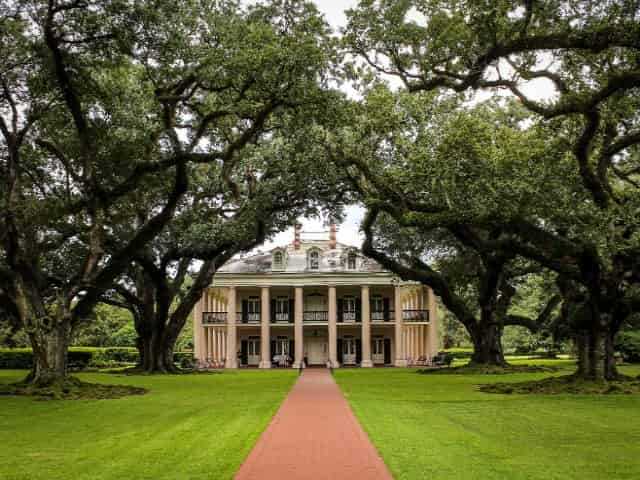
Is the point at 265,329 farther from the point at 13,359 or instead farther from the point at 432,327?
the point at 13,359

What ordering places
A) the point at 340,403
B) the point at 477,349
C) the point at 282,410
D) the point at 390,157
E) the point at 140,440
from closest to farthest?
the point at 140,440, the point at 282,410, the point at 340,403, the point at 390,157, the point at 477,349

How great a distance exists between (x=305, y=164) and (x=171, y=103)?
7.67 meters

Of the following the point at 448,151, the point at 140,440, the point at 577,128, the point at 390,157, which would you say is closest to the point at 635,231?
the point at 577,128

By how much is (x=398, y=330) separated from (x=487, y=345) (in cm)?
1206

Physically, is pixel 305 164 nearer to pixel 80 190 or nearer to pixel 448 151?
pixel 448 151

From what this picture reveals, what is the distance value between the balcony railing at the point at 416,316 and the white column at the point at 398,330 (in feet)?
4.83

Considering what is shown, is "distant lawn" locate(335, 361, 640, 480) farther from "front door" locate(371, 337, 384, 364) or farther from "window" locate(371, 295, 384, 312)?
"front door" locate(371, 337, 384, 364)

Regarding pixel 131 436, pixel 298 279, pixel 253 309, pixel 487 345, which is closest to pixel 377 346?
pixel 298 279

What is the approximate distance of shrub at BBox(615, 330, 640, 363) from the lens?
125ft

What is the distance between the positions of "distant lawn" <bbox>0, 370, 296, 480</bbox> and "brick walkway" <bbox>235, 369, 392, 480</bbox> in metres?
0.30

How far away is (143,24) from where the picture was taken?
51.2ft

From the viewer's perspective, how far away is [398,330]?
44.8 meters

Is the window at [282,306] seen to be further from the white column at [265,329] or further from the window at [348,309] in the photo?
the window at [348,309]

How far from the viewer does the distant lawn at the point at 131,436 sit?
8.41 meters
